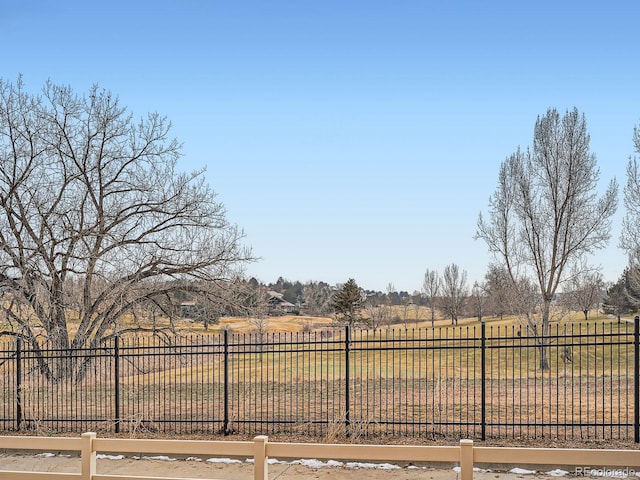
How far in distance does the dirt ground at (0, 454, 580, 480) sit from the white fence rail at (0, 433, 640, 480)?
2.15 meters

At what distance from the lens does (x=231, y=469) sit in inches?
407

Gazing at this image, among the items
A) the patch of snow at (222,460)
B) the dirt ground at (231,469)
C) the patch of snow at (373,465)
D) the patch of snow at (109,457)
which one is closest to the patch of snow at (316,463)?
the dirt ground at (231,469)

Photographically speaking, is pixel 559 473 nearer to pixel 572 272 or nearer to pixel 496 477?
pixel 496 477

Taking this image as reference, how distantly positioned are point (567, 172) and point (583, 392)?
547 inches

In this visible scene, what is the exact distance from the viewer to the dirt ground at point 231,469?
9734mm

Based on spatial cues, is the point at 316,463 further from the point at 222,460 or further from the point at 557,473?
the point at 557,473

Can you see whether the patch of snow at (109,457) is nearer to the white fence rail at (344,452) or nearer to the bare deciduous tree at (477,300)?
the white fence rail at (344,452)

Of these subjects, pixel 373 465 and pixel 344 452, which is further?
pixel 373 465

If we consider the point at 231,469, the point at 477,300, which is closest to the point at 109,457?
the point at 231,469

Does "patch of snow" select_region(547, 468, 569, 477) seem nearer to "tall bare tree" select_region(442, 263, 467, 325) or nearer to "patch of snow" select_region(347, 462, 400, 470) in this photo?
"patch of snow" select_region(347, 462, 400, 470)

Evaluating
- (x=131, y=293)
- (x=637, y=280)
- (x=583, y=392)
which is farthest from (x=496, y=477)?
(x=637, y=280)

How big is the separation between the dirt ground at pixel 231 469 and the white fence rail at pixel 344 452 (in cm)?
215

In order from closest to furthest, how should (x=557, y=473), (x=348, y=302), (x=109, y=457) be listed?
(x=557, y=473), (x=109, y=457), (x=348, y=302)

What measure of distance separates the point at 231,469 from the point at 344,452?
3557 millimetres
